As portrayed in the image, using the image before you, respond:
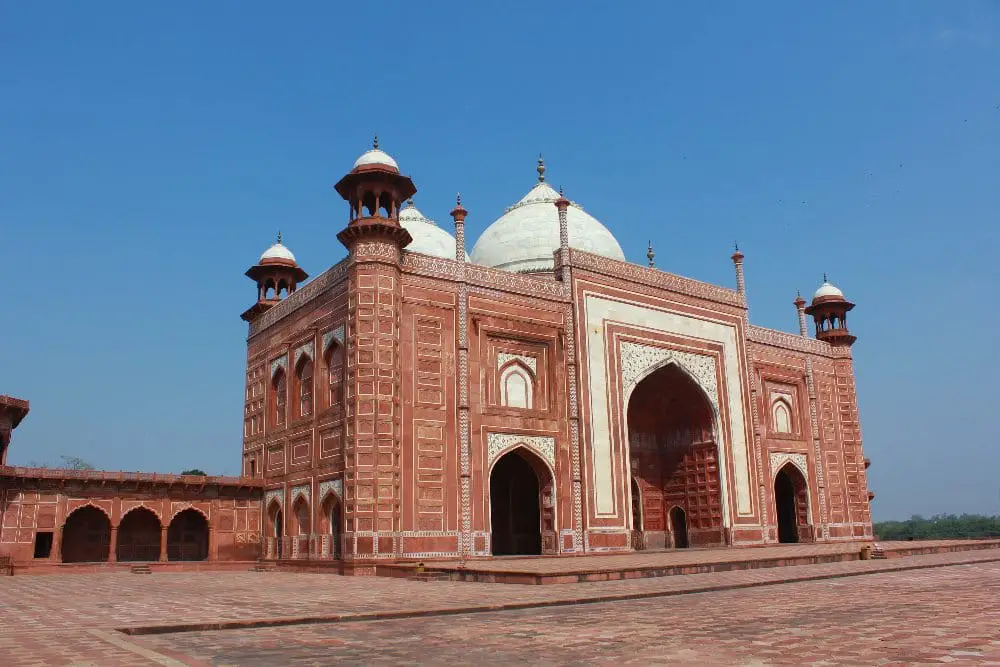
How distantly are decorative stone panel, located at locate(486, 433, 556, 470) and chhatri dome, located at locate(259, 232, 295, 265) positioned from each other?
9.21 metres

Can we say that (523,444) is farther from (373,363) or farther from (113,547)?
(113,547)

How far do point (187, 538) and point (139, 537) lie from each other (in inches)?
49.7

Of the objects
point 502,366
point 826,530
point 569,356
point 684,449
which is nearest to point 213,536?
point 502,366

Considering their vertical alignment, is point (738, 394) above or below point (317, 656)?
above

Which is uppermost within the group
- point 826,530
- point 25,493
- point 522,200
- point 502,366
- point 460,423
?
point 522,200

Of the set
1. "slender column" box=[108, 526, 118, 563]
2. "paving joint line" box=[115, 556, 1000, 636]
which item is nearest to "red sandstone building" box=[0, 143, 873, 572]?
"slender column" box=[108, 526, 118, 563]

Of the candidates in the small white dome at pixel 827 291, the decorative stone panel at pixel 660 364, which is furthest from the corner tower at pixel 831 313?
the decorative stone panel at pixel 660 364

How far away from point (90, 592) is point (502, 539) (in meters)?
12.3

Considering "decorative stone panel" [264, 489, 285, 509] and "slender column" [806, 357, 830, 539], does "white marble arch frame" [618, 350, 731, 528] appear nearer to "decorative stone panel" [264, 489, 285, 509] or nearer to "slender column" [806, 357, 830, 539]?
"slender column" [806, 357, 830, 539]

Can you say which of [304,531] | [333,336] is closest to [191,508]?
[304,531]

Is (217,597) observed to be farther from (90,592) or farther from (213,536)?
(213,536)

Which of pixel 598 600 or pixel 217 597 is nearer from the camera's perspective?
pixel 598 600

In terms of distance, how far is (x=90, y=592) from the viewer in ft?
39.9

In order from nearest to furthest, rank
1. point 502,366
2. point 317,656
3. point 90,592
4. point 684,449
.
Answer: point 317,656, point 90,592, point 502,366, point 684,449
